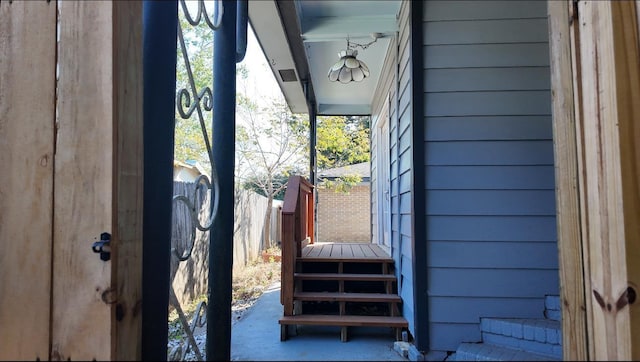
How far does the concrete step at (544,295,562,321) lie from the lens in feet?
8.24

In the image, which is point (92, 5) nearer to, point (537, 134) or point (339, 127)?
point (537, 134)

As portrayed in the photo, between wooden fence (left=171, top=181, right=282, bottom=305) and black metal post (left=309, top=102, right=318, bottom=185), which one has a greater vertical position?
black metal post (left=309, top=102, right=318, bottom=185)

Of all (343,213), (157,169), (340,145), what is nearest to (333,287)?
(157,169)

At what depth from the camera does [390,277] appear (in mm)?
3434

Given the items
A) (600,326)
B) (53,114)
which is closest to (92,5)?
(53,114)

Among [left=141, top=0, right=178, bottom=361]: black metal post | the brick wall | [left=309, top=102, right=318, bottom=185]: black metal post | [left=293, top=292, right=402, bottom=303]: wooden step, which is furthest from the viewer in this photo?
the brick wall

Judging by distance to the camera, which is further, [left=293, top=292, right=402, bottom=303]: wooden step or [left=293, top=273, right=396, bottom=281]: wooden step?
[left=293, top=273, right=396, bottom=281]: wooden step

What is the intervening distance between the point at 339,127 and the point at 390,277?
23.1 ft

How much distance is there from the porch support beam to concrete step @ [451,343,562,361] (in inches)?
75.4

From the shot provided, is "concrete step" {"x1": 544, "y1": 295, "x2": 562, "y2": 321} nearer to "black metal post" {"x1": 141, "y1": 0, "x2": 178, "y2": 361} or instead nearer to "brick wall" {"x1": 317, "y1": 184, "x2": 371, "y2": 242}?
"black metal post" {"x1": 141, "y1": 0, "x2": 178, "y2": 361}

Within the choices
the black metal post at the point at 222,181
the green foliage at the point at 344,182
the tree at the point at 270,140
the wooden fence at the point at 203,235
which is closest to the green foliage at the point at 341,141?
the tree at the point at 270,140

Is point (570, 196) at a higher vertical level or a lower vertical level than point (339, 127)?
lower

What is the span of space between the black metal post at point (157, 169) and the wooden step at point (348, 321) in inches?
91.7

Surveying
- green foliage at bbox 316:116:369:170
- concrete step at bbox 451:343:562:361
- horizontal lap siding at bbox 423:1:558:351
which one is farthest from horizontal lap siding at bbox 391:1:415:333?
green foliage at bbox 316:116:369:170
